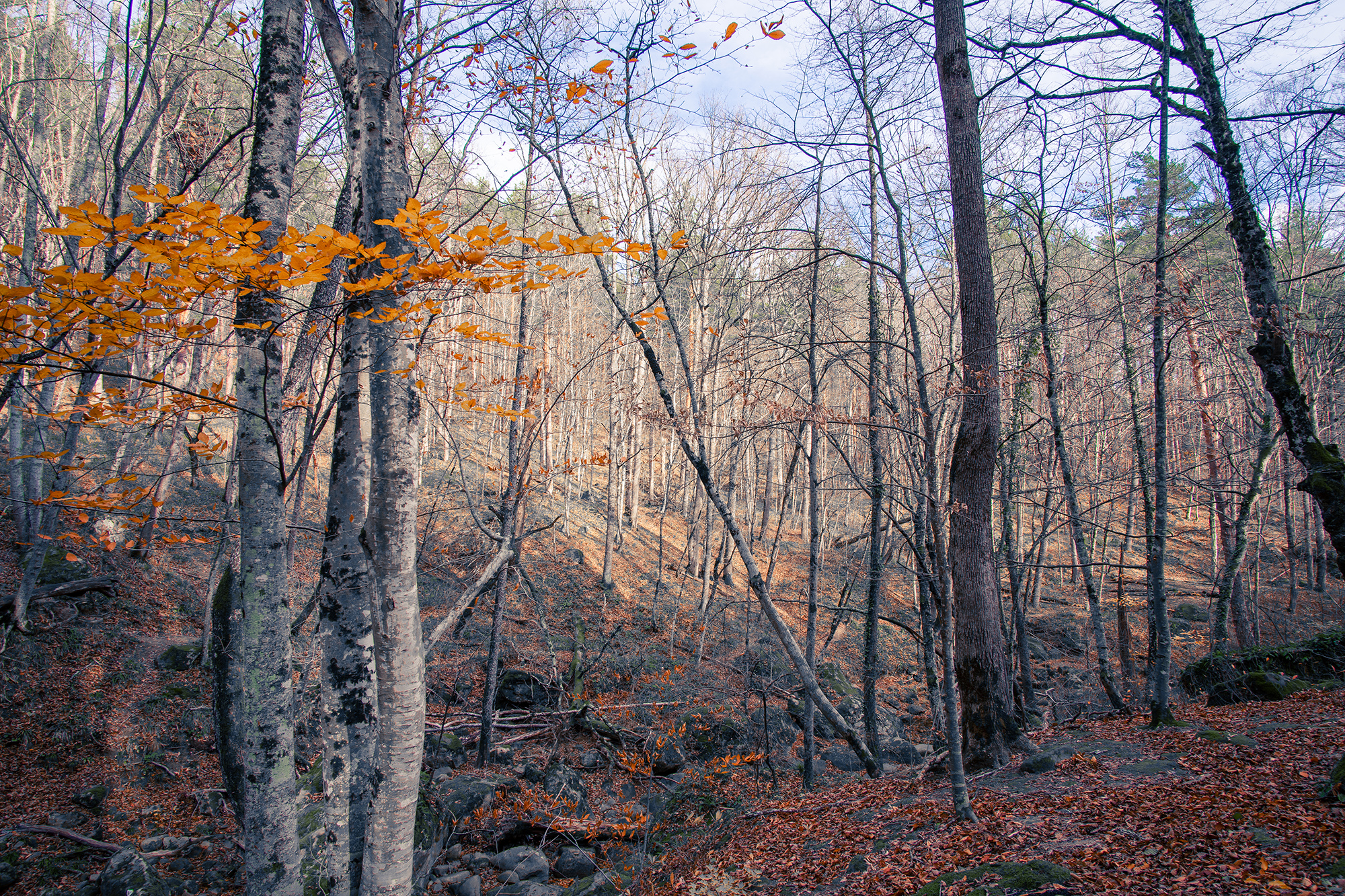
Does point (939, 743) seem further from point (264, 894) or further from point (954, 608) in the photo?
point (264, 894)

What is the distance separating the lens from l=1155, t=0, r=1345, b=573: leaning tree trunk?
485cm

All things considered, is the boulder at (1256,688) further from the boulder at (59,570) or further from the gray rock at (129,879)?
the boulder at (59,570)

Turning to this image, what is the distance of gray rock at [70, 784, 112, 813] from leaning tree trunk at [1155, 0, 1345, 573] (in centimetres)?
1238

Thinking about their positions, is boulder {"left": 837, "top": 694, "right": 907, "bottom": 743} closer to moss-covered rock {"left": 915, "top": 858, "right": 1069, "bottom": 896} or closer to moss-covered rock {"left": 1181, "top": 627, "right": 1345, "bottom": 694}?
moss-covered rock {"left": 1181, "top": 627, "right": 1345, "bottom": 694}

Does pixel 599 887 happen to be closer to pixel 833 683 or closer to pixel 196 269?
pixel 196 269

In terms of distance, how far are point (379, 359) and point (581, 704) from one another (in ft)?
26.5

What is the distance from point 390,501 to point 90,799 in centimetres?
707

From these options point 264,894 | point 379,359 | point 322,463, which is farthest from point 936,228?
point 322,463

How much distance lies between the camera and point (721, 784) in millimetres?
8109

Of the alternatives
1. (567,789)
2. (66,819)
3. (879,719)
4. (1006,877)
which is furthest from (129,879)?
(879,719)

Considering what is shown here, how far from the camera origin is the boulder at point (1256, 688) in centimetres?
752

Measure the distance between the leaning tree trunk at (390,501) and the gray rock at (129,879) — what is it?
3972 millimetres

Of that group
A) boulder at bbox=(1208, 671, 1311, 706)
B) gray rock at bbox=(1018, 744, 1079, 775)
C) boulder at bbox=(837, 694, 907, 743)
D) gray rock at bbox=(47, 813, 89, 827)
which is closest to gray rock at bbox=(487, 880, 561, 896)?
gray rock at bbox=(47, 813, 89, 827)

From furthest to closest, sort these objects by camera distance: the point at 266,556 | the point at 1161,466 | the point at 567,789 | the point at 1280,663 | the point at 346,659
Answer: the point at 1280,663 → the point at 567,789 → the point at 1161,466 → the point at 346,659 → the point at 266,556
